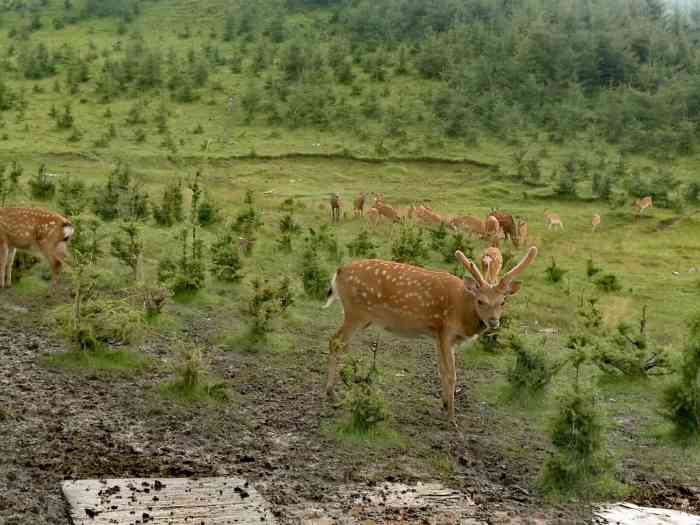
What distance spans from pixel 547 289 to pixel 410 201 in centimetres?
947

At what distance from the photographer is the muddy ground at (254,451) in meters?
7.65

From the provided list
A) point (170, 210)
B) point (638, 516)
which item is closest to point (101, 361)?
point (638, 516)

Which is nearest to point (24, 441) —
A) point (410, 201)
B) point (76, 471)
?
point (76, 471)

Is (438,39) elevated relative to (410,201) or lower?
elevated

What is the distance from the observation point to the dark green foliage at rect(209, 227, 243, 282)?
47.7 feet

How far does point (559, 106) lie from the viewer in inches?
1438

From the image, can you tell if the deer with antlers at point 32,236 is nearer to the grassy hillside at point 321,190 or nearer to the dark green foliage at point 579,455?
the grassy hillside at point 321,190

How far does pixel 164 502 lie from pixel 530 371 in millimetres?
4954

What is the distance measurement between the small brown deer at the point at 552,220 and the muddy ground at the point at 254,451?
13.5 metres

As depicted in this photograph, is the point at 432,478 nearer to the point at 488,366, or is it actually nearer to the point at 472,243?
the point at 488,366

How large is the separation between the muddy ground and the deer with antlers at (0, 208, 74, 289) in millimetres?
2334

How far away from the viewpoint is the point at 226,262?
14703 millimetres

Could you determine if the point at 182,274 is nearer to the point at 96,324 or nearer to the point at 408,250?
the point at 96,324

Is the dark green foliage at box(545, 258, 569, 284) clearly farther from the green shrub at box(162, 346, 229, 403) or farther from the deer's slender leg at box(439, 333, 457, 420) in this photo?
the green shrub at box(162, 346, 229, 403)
